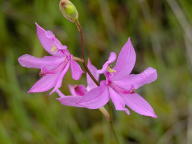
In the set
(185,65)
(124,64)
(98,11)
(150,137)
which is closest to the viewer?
(124,64)

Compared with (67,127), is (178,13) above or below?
above

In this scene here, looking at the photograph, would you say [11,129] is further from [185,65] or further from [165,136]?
[185,65]

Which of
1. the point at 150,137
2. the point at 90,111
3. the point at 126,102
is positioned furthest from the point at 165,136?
the point at 126,102

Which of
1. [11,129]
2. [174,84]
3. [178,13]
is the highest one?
[178,13]

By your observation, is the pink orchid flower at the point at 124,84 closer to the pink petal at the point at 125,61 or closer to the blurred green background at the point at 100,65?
the pink petal at the point at 125,61

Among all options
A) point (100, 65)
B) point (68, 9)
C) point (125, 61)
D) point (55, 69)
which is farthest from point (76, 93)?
point (100, 65)

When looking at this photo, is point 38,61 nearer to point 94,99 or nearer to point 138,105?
point 94,99

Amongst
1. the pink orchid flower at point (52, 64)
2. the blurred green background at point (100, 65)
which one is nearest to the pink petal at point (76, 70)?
the pink orchid flower at point (52, 64)
